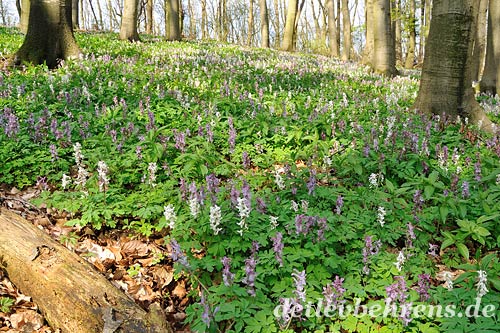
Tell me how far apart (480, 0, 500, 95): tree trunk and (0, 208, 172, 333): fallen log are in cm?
1297

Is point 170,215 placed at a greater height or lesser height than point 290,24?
lesser

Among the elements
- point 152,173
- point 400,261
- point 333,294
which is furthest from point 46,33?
point 400,261

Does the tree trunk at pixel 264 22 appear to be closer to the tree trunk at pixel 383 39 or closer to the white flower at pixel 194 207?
the tree trunk at pixel 383 39

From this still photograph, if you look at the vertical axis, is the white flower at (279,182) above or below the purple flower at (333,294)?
above

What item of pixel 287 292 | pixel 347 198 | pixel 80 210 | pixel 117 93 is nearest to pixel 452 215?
pixel 347 198

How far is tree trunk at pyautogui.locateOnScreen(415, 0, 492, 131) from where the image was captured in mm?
6895

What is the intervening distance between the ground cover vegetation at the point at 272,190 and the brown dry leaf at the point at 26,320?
133 mm

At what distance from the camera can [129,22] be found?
1683 centimetres

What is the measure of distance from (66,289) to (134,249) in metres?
1.20

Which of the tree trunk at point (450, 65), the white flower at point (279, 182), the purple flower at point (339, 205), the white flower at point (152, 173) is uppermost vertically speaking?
the tree trunk at point (450, 65)

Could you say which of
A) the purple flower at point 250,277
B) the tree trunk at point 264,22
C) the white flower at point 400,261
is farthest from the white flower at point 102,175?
the tree trunk at point 264,22

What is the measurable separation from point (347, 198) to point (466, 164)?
7.19 feet

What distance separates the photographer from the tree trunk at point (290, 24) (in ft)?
77.5

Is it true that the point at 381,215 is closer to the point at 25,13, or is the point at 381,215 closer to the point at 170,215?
the point at 170,215
